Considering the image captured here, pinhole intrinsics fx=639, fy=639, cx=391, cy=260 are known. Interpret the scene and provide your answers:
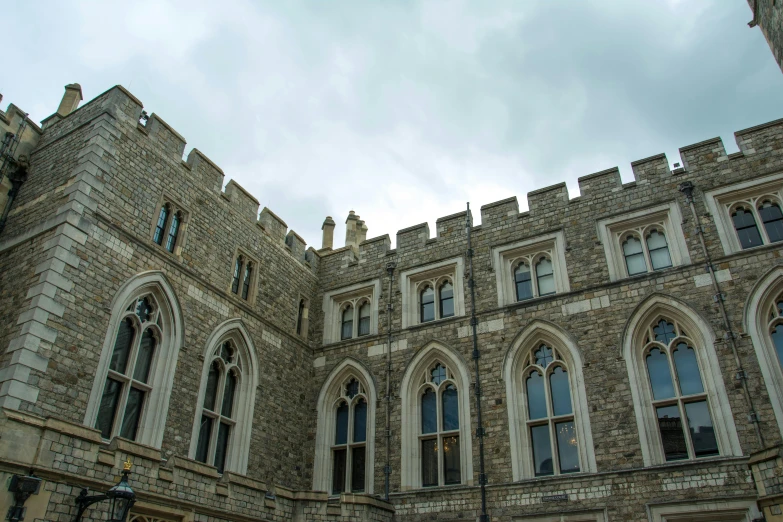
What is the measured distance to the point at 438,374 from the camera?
1426cm

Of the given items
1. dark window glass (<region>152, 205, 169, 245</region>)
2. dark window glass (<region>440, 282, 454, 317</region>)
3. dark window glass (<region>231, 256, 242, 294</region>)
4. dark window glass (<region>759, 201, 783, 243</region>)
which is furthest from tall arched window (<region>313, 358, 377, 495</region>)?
dark window glass (<region>759, 201, 783, 243</region>)

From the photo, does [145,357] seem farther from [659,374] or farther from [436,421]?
[659,374]

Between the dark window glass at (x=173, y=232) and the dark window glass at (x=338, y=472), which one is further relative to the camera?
the dark window glass at (x=338, y=472)

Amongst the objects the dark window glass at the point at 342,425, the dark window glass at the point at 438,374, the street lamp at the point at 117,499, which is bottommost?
the street lamp at the point at 117,499

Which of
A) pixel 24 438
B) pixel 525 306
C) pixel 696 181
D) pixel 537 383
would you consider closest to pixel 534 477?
pixel 537 383

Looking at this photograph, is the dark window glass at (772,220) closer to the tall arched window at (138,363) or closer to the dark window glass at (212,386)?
the dark window glass at (212,386)

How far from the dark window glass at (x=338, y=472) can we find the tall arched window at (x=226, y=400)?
7.64ft

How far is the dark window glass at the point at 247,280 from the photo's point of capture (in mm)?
14523

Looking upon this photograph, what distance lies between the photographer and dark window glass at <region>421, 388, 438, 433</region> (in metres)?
13.8

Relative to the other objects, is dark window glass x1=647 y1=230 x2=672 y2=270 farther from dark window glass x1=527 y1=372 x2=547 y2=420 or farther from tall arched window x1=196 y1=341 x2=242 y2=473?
tall arched window x1=196 y1=341 x2=242 y2=473

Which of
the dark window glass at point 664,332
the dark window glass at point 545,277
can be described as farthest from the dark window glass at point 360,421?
the dark window glass at point 664,332

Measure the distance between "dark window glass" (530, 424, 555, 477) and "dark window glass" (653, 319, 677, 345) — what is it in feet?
9.03

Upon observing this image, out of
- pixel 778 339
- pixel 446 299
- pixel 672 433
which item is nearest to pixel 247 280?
pixel 446 299

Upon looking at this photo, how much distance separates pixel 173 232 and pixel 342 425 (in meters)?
5.83
